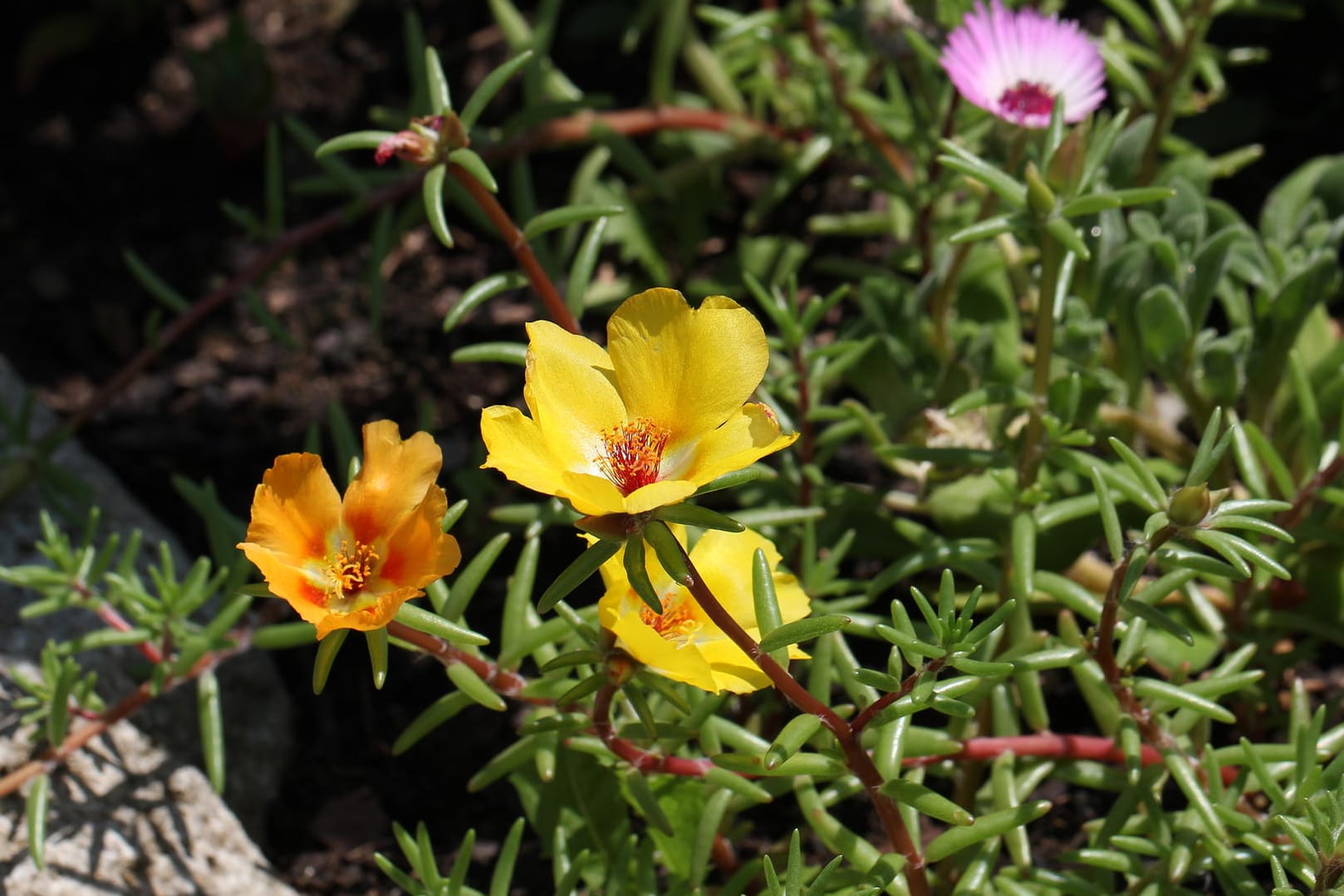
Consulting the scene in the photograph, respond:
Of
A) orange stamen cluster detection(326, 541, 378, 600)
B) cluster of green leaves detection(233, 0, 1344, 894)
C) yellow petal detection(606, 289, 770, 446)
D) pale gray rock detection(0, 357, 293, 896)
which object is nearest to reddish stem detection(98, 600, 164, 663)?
pale gray rock detection(0, 357, 293, 896)

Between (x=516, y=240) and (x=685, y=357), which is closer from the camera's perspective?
(x=685, y=357)

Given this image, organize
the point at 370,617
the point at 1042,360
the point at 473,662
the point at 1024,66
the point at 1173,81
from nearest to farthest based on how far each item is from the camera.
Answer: the point at 370,617 < the point at 473,662 < the point at 1042,360 < the point at 1024,66 < the point at 1173,81

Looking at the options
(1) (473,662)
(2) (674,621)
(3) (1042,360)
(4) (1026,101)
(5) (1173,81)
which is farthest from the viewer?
(5) (1173,81)

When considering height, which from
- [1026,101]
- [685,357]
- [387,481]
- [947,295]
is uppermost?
[1026,101]

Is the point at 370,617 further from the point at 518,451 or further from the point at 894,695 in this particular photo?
the point at 894,695

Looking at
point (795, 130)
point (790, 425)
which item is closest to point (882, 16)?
point (795, 130)

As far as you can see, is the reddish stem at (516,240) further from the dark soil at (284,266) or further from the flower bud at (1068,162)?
the flower bud at (1068,162)

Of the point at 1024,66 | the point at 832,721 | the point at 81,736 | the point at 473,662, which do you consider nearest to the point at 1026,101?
the point at 1024,66
